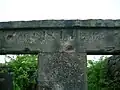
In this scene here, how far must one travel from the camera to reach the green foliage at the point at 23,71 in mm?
11602

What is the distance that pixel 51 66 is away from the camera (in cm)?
504

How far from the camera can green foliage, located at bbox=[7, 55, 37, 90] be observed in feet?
38.1

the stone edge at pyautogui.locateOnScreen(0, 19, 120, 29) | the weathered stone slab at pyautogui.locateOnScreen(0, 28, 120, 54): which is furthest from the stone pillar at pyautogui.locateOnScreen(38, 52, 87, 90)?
the stone edge at pyautogui.locateOnScreen(0, 19, 120, 29)

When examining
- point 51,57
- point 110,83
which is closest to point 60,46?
point 51,57

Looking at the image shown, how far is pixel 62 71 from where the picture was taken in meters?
5.00

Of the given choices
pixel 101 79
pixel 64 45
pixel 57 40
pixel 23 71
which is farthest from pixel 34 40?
pixel 23 71

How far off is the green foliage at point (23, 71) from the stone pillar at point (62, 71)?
6516 mm

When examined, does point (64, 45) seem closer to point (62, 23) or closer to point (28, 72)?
point (62, 23)

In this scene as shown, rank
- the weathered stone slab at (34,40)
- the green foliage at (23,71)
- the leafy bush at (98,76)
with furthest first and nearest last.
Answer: the green foliage at (23,71) < the leafy bush at (98,76) < the weathered stone slab at (34,40)

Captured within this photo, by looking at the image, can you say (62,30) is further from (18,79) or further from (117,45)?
(18,79)

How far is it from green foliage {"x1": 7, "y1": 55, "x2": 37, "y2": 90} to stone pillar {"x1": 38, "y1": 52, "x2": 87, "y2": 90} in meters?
6.52

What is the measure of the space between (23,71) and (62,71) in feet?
22.8

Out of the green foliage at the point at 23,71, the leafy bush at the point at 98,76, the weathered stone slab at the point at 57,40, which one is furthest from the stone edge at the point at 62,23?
the green foliage at the point at 23,71

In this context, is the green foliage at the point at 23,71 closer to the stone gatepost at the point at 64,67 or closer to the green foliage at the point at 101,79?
the green foliage at the point at 101,79
